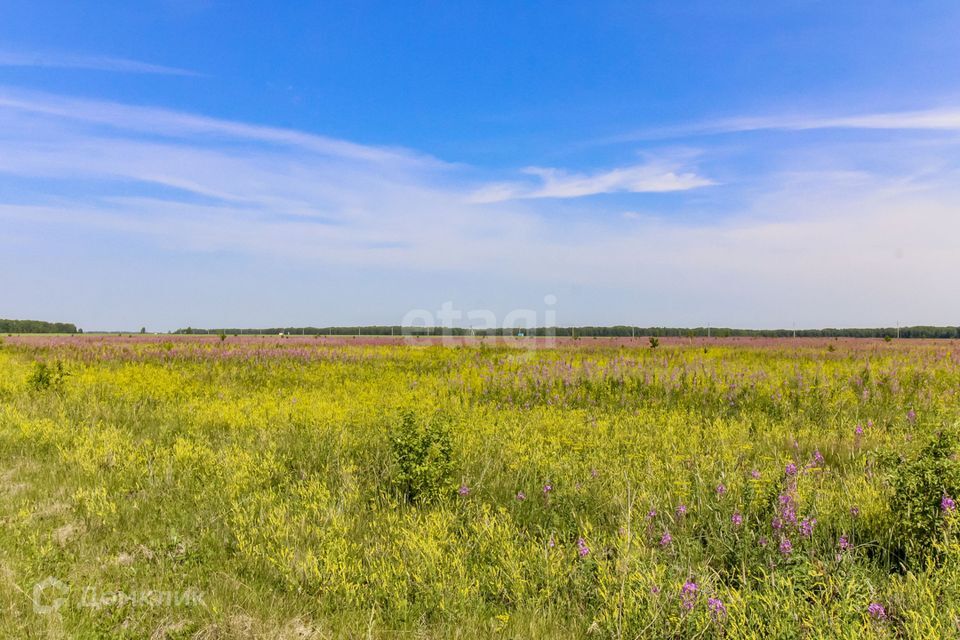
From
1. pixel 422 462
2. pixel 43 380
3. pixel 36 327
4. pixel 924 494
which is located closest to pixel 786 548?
pixel 924 494

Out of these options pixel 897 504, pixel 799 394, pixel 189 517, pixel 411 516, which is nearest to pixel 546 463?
pixel 411 516

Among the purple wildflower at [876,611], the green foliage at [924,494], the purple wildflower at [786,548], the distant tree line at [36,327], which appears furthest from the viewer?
the distant tree line at [36,327]

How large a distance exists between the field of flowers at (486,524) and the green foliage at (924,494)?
0.01 m

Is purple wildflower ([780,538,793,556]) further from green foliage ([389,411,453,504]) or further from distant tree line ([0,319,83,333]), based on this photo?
distant tree line ([0,319,83,333])

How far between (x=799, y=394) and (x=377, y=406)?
7.47 m

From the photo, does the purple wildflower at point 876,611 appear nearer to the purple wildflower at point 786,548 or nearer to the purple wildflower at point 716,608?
the purple wildflower at point 786,548

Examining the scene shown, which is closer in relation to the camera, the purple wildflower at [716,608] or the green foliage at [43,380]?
the purple wildflower at [716,608]

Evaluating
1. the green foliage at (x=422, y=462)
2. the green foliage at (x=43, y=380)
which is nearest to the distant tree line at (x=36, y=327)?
the green foliage at (x=43, y=380)

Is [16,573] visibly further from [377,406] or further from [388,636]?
[377,406]

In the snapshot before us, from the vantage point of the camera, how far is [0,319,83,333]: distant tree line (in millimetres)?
96700

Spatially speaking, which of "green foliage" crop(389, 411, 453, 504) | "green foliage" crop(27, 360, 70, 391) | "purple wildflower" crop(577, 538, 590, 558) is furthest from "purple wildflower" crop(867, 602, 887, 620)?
"green foliage" crop(27, 360, 70, 391)

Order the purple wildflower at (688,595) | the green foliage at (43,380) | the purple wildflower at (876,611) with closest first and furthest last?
the purple wildflower at (876,611) < the purple wildflower at (688,595) < the green foliage at (43,380)

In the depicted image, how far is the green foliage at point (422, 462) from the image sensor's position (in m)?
4.70

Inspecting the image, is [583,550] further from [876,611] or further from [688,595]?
[876,611]
